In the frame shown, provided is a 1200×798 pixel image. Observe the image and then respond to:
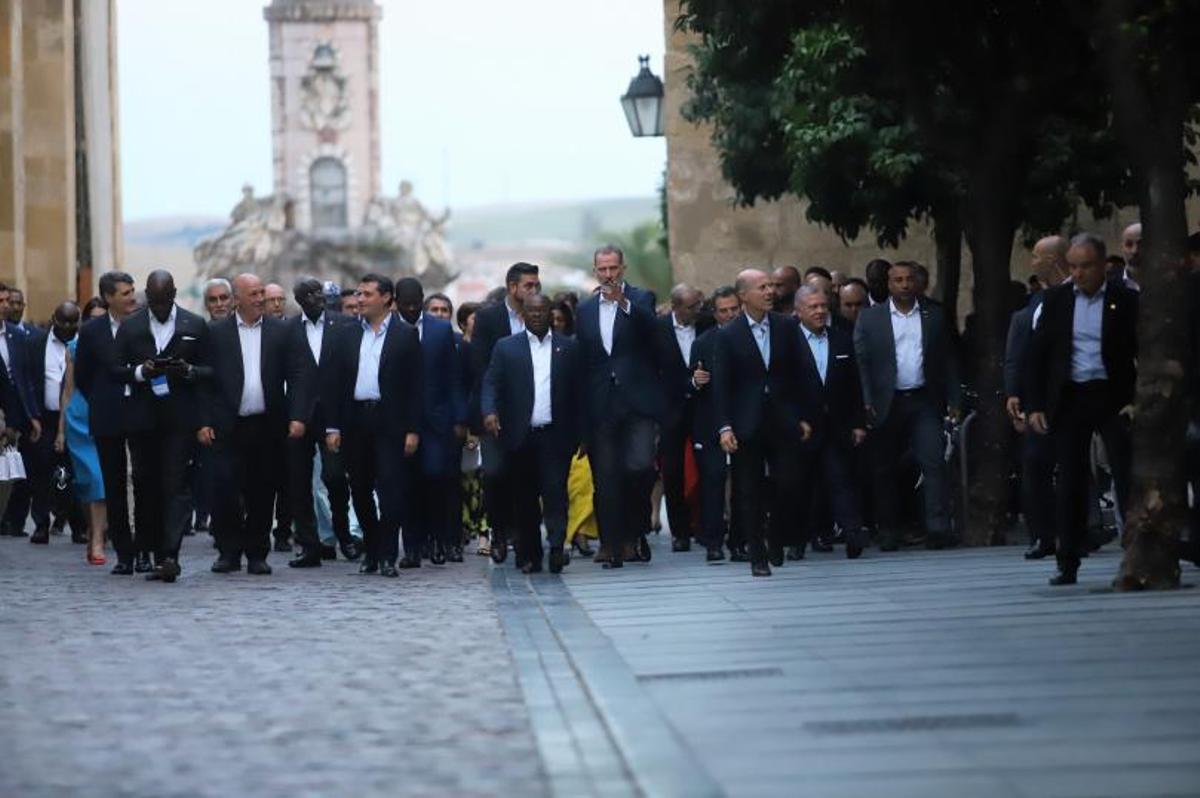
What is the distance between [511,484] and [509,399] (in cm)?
58

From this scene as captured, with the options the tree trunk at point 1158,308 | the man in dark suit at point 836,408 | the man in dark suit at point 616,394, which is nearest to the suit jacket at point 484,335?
the man in dark suit at point 616,394

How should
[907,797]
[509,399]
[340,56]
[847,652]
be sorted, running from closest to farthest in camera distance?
[907,797]
[847,652]
[509,399]
[340,56]

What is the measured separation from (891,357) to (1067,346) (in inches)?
189

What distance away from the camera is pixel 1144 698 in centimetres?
977

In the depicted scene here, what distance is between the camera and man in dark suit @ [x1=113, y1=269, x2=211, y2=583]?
18.0 meters

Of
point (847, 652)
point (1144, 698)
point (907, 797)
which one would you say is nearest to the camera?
point (907, 797)

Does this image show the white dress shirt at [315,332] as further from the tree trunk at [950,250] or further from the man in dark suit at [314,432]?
the tree trunk at [950,250]

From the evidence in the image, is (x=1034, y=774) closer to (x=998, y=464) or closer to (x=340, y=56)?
(x=998, y=464)

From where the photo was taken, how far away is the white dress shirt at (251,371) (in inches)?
742

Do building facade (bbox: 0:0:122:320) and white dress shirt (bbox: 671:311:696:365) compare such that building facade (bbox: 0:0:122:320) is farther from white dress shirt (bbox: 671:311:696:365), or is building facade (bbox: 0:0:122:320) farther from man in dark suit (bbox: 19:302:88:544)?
white dress shirt (bbox: 671:311:696:365)

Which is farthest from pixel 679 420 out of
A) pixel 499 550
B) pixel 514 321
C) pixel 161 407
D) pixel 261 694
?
pixel 261 694

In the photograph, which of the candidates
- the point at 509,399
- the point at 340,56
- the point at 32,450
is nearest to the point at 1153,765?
the point at 509,399

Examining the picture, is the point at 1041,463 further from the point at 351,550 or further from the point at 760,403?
the point at 351,550

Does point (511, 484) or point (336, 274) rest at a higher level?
point (336, 274)
